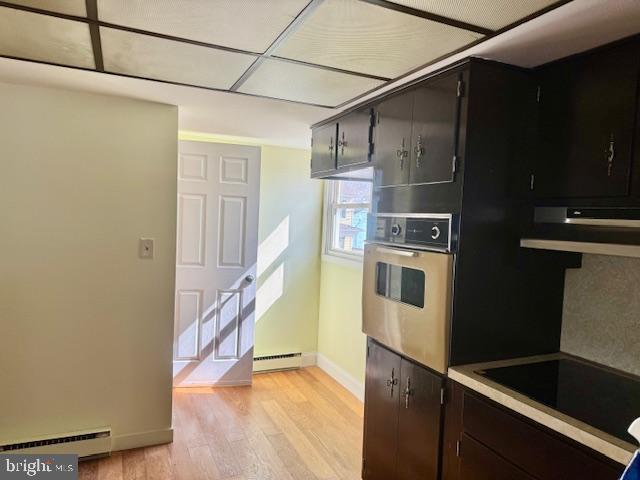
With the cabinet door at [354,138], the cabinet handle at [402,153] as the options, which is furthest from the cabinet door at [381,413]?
the cabinet door at [354,138]

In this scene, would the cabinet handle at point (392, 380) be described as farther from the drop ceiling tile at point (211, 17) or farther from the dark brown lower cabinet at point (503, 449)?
the drop ceiling tile at point (211, 17)

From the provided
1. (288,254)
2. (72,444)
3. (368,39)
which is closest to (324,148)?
(368,39)

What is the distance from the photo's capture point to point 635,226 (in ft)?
4.78

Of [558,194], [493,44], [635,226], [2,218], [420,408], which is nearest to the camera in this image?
[635,226]

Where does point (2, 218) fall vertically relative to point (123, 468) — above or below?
above

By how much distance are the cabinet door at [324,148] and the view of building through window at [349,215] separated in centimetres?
68

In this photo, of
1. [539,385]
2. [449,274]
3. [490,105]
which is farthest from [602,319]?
[490,105]

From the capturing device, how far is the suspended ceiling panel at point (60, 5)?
135cm

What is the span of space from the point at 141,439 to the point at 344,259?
6.48 ft

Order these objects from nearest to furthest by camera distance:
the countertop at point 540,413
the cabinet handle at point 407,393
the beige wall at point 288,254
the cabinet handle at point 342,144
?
the countertop at point 540,413, the cabinet handle at point 407,393, the cabinet handle at point 342,144, the beige wall at point 288,254

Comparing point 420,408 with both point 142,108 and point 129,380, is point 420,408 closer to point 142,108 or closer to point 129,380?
point 129,380

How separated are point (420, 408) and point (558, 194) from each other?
40.9 inches

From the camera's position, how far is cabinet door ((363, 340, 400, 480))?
2107mm

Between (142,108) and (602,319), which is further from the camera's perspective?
(142,108)
